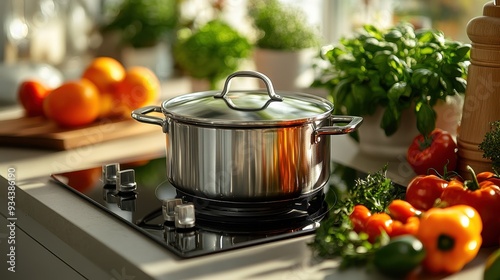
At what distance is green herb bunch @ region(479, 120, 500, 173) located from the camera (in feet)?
4.29

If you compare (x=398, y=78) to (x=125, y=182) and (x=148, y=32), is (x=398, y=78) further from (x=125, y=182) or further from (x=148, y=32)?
(x=148, y=32)

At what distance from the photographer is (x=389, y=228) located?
1.10m

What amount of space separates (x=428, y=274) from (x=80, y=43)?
1.97 meters

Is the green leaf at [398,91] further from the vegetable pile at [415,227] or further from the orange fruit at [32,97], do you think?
the orange fruit at [32,97]

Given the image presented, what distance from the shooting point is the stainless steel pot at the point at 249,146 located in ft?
3.92

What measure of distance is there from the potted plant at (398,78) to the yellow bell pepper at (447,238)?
1.52 ft

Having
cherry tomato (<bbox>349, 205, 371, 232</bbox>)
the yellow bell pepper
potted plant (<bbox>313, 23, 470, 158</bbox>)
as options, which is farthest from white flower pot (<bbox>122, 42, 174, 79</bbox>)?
the yellow bell pepper

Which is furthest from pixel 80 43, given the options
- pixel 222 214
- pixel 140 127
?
pixel 222 214

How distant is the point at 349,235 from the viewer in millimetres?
1072

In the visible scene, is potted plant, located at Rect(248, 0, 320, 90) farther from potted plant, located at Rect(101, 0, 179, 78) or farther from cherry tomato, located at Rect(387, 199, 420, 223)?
cherry tomato, located at Rect(387, 199, 420, 223)

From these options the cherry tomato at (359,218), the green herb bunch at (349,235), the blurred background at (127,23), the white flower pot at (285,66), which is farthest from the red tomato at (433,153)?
the blurred background at (127,23)

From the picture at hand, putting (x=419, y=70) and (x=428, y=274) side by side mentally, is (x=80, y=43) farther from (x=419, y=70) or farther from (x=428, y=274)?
(x=428, y=274)

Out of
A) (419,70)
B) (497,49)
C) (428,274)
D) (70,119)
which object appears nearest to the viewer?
(428,274)

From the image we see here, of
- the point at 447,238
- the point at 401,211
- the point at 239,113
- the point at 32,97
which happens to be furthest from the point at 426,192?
the point at 32,97
